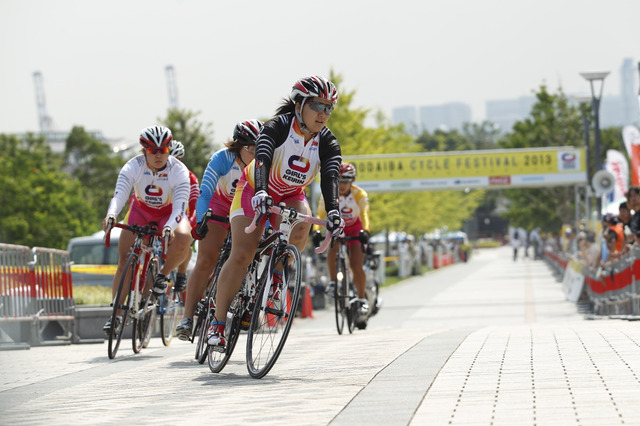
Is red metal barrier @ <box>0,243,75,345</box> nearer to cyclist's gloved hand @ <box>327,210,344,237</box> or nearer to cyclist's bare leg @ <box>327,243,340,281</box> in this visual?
cyclist's bare leg @ <box>327,243,340,281</box>

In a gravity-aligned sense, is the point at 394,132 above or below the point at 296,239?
above

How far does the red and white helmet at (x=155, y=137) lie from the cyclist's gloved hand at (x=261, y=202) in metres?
3.18

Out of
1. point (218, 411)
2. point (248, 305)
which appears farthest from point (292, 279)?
point (218, 411)

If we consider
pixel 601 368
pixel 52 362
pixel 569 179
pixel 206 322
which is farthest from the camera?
pixel 569 179

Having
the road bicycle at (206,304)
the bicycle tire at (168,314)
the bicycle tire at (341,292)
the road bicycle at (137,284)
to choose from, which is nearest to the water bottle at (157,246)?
the road bicycle at (137,284)

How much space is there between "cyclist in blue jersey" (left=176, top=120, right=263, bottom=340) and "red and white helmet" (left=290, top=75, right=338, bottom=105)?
1.96 metres

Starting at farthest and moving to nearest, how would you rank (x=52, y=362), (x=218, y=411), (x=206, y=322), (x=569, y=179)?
1. (x=569, y=179)
2. (x=52, y=362)
3. (x=206, y=322)
4. (x=218, y=411)

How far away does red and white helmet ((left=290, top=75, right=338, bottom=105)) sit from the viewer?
7285 millimetres

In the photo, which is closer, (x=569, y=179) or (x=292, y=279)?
(x=292, y=279)

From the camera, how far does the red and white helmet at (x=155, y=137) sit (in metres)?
9.84

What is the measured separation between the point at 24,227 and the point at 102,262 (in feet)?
97.1

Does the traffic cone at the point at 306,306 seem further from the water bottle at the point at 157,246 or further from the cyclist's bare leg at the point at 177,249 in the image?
the water bottle at the point at 157,246

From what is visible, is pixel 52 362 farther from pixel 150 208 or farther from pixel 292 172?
pixel 292 172

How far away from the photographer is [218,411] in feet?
18.2
